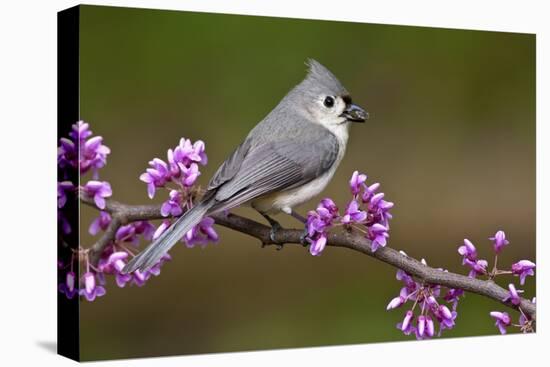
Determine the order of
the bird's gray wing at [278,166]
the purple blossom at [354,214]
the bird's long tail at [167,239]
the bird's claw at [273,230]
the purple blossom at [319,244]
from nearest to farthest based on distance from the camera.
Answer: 1. the bird's long tail at [167,239]
2. the purple blossom at [354,214]
3. the purple blossom at [319,244]
4. the bird's gray wing at [278,166]
5. the bird's claw at [273,230]

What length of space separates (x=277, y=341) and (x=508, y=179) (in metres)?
1.73

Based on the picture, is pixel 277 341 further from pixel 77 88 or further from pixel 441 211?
pixel 77 88

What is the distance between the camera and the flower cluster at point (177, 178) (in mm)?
3428

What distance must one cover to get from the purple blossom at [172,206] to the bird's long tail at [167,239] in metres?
0.04

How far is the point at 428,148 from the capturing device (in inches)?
196

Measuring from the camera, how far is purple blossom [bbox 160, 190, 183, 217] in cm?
338

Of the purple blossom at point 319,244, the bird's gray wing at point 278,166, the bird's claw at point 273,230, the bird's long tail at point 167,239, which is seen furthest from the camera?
the bird's claw at point 273,230

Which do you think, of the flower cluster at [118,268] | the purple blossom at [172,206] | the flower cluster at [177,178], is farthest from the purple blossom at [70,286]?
the purple blossom at [172,206]

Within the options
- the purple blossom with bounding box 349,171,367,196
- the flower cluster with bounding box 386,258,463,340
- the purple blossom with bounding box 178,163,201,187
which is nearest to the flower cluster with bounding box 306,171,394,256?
the purple blossom with bounding box 349,171,367,196

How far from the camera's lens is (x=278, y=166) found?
3.82 m

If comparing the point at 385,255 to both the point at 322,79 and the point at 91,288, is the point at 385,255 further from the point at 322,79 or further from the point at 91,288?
the point at 91,288

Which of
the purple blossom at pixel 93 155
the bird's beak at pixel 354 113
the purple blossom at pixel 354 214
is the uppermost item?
the bird's beak at pixel 354 113

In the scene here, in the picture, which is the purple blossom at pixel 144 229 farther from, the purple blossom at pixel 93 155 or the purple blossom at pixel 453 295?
the purple blossom at pixel 453 295

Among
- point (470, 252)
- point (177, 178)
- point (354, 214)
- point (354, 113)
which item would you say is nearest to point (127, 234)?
point (177, 178)
